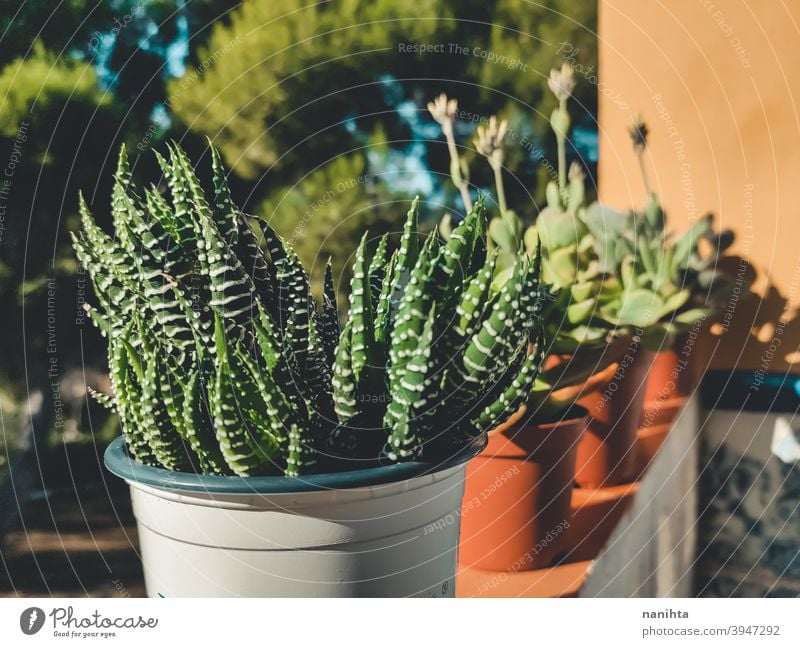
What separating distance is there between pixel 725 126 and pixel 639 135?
0.08 metres

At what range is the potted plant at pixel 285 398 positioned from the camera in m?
0.38

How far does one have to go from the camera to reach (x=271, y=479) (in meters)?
0.37

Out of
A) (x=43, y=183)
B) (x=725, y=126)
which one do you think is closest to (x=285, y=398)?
(x=43, y=183)

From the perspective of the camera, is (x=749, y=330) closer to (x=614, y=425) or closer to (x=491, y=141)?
(x=614, y=425)

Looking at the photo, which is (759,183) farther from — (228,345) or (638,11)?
(228,345)

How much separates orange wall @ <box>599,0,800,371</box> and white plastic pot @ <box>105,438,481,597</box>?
15.0 inches

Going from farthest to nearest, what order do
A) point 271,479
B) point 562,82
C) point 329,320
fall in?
point 562,82 → point 329,320 → point 271,479

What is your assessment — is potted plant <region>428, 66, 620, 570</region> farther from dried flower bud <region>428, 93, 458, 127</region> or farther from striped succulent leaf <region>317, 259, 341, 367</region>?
striped succulent leaf <region>317, 259, 341, 367</region>

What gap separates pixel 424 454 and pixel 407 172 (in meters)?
0.31

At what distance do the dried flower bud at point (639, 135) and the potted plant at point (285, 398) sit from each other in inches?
11.1

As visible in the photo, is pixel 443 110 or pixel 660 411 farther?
pixel 660 411

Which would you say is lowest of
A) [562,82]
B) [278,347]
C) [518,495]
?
[518,495]

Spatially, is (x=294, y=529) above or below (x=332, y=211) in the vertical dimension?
below
